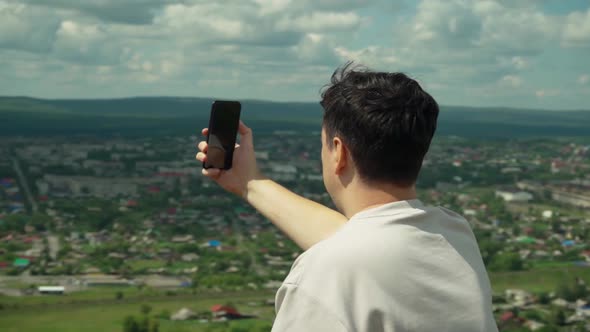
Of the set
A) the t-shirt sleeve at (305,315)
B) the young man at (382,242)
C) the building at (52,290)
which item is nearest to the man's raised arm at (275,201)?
the young man at (382,242)

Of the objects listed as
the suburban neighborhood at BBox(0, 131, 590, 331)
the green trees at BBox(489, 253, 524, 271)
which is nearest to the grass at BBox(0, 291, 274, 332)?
the suburban neighborhood at BBox(0, 131, 590, 331)

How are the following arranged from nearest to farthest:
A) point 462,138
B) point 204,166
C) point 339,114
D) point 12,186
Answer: point 339,114 → point 204,166 → point 12,186 → point 462,138

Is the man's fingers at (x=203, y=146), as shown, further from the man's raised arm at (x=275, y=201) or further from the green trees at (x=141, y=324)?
the green trees at (x=141, y=324)

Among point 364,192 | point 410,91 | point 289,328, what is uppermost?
point 410,91

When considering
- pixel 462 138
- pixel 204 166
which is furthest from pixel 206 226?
pixel 462 138

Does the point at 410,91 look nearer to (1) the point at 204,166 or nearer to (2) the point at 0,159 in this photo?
(1) the point at 204,166

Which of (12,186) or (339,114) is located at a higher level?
(339,114)

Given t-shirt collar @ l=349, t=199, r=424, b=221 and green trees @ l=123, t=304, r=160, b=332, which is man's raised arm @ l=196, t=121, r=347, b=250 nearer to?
t-shirt collar @ l=349, t=199, r=424, b=221
